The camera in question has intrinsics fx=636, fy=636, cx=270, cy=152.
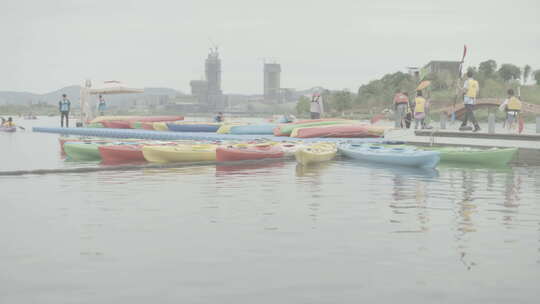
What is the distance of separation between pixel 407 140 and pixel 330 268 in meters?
19.7

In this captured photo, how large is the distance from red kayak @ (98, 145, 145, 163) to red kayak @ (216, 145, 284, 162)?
3.09m

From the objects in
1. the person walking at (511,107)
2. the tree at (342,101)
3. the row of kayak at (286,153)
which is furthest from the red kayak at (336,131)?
the tree at (342,101)

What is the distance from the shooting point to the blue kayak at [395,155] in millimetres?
19641

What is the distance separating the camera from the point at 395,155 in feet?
67.2

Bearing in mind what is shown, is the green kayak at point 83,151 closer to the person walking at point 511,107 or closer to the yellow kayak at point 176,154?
the yellow kayak at point 176,154

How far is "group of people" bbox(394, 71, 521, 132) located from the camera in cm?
2336

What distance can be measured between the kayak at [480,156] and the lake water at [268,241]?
529 centimetres

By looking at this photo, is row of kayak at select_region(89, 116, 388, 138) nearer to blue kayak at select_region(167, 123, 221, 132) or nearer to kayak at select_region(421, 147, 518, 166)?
blue kayak at select_region(167, 123, 221, 132)

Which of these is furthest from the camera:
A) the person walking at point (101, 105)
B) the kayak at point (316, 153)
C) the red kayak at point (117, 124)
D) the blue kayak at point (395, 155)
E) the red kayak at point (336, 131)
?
the person walking at point (101, 105)

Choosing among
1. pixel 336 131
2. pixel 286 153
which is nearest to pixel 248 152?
pixel 286 153

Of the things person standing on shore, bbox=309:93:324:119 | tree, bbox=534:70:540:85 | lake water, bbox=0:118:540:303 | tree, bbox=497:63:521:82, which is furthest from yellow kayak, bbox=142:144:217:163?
tree, bbox=534:70:540:85

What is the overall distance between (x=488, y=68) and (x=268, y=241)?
464ft

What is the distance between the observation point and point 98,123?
43000mm

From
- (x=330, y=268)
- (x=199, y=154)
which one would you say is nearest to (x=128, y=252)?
(x=330, y=268)
